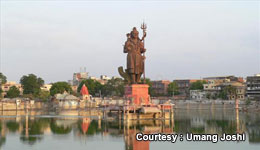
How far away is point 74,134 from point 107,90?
90.9 meters

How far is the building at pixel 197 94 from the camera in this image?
11315 centimetres

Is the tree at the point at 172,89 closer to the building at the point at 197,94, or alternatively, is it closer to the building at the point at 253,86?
the building at the point at 197,94

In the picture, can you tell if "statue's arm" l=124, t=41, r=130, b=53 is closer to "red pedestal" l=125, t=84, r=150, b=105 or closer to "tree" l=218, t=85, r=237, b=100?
"red pedestal" l=125, t=84, r=150, b=105

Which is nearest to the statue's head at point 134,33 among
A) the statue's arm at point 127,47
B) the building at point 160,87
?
the statue's arm at point 127,47

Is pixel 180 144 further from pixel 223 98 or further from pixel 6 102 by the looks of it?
pixel 223 98

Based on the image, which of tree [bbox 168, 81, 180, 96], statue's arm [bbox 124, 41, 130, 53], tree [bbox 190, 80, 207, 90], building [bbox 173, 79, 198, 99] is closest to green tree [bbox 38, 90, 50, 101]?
tree [bbox 168, 81, 180, 96]

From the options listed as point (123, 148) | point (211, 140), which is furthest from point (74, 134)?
point (211, 140)

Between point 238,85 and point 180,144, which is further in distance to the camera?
point 238,85

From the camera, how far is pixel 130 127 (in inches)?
1291

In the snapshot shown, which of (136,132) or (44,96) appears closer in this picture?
(136,132)

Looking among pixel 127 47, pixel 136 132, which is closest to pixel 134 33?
pixel 127 47

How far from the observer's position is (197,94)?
115938 mm

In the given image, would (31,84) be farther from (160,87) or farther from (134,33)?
(134,33)

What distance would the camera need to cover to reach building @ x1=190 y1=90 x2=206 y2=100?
113m
